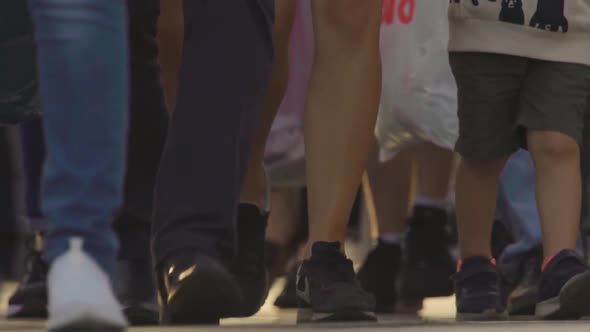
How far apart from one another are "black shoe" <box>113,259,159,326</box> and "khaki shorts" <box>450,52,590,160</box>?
109cm

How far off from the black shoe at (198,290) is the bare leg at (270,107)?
79cm

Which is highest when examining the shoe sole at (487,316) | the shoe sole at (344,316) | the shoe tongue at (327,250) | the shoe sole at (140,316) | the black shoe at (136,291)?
the shoe tongue at (327,250)

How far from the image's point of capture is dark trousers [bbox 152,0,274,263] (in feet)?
8.59

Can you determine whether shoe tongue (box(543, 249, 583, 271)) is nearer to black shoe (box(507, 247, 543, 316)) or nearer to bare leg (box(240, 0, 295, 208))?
black shoe (box(507, 247, 543, 316))

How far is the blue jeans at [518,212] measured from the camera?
13.8 ft

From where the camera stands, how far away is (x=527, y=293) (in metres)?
3.97

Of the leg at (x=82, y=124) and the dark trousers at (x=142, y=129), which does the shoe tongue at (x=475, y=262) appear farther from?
the leg at (x=82, y=124)

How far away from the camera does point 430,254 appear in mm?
4387

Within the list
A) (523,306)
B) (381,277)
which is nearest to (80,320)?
(523,306)

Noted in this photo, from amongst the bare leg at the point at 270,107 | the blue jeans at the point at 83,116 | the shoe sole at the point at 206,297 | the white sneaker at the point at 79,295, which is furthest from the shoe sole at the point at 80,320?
the bare leg at the point at 270,107

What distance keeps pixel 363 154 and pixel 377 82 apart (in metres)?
0.14

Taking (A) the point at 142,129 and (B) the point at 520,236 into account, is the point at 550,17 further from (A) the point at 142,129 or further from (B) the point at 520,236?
(A) the point at 142,129

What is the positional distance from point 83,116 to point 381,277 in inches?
83.4

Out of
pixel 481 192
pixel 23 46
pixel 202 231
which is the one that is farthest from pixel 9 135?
pixel 202 231
